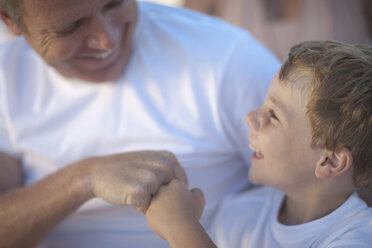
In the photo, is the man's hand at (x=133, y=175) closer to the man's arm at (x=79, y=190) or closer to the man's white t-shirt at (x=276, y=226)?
the man's arm at (x=79, y=190)

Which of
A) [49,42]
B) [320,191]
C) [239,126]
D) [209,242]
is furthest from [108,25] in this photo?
[320,191]

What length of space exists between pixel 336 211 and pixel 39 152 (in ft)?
3.78

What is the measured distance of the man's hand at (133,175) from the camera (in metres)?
A: 1.28

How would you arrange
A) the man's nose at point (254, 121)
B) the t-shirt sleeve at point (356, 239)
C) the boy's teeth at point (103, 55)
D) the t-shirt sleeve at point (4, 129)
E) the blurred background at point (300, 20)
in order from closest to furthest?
the t-shirt sleeve at point (356, 239) → the man's nose at point (254, 121) → the boy's teeth at point (103, 55) → the t-shirt sleeve at point (4, 129) → the blurred background at point (300, 20)

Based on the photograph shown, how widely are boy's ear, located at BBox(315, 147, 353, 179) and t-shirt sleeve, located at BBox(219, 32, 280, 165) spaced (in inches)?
15.3

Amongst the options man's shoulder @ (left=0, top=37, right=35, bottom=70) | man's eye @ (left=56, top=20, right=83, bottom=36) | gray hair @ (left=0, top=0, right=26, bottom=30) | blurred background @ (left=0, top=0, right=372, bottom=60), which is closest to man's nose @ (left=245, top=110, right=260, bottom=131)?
man's eye @ (left=56, top=20, right=83, bottom=36)

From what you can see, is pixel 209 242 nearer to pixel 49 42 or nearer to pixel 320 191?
pixel 320 191

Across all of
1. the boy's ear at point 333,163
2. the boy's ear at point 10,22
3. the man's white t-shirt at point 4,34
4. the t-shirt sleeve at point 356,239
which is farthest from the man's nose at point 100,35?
the t-shirt sleeve at point 356,239

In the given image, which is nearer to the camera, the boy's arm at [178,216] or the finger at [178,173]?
the boy's arm at [178,216]

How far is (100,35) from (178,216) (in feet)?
2.22

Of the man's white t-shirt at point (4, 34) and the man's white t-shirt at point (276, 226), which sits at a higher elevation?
the man's white t-shirt at point (4, 34)

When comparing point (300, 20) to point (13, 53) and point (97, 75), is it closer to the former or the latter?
point (97, 75)

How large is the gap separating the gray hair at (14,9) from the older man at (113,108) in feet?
0.04

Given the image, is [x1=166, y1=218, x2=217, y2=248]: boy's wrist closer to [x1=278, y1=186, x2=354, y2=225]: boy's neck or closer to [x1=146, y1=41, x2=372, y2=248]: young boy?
[x1=146, y1=41, x2=372, y2=248]: young boy
